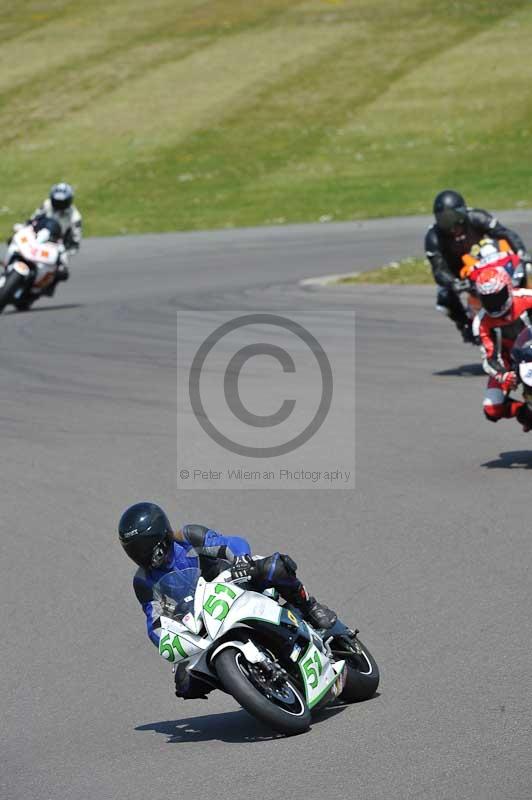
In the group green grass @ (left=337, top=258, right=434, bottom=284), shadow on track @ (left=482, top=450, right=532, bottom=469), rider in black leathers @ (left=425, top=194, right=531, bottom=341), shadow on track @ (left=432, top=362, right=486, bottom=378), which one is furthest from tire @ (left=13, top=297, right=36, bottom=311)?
shadow on track @ (left=482, top=450, right=532, bottom=469)

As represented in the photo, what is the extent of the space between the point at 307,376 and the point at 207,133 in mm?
30853

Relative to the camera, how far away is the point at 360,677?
21.5 ft

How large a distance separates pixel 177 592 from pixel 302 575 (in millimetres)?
2358

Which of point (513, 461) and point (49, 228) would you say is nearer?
point (513, 461)

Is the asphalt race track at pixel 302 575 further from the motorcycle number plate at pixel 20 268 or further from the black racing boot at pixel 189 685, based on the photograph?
the motorcycle number plate at pixel 20 268

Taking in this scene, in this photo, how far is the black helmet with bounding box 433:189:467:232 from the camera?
15.7 metres

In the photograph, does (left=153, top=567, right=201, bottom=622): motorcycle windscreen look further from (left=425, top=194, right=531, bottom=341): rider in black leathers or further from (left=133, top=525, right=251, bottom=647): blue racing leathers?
(left=425, top=194, right=531, bottom=341): rider in black leathers

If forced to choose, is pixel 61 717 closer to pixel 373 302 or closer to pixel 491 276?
pixel 491 276

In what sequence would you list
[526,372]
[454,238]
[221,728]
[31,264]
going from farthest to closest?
[31,264]
[454,238]
[526,372]
[221,728]

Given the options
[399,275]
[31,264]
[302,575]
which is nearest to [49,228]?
[31,264]

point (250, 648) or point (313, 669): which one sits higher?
point (250, 648)

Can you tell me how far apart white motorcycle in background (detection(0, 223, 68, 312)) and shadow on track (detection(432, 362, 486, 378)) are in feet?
25.2

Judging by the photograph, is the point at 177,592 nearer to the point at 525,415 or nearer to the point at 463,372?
the point at 525,415

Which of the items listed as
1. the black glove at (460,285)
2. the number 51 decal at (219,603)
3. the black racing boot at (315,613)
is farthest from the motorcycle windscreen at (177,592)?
the black glove at (460,285)
